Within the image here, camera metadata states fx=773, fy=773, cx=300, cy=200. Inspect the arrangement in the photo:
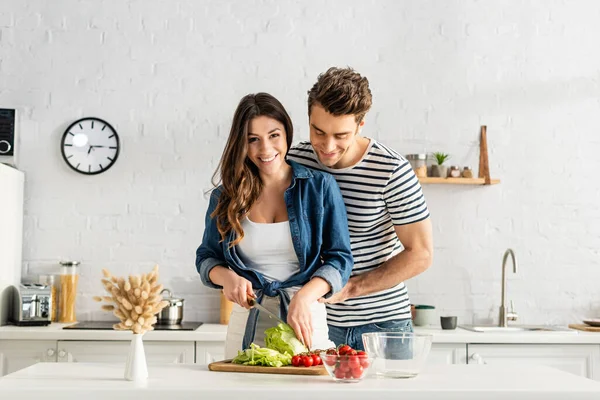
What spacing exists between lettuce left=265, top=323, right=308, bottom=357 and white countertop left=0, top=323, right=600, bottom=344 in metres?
1.56

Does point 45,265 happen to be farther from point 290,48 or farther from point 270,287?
point 270,287

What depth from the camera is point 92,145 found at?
4.36m

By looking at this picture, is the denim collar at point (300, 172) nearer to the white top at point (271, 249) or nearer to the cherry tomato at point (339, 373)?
the white top at point (271, 249)

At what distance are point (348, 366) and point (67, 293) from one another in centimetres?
270

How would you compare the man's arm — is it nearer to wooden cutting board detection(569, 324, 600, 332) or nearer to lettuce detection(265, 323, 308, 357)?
lettuce detection(265, 323, 308, 357)

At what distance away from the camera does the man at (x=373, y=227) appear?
264cm

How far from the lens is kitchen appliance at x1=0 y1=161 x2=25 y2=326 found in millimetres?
3990

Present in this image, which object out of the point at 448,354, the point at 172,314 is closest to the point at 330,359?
the point at 448,354

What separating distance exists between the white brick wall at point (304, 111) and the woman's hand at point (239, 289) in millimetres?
2088

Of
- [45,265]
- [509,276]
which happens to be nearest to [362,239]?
[509,276]

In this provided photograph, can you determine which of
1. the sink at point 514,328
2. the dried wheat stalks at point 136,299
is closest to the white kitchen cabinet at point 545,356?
the sink at point 514,328

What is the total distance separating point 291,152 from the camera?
288cm

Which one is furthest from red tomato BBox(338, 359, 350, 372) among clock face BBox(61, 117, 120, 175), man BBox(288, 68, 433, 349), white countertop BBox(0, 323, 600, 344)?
clock face BBox(61, 117, 120, 175)

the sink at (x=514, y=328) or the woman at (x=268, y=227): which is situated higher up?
the woman at (x=268, y=227)
